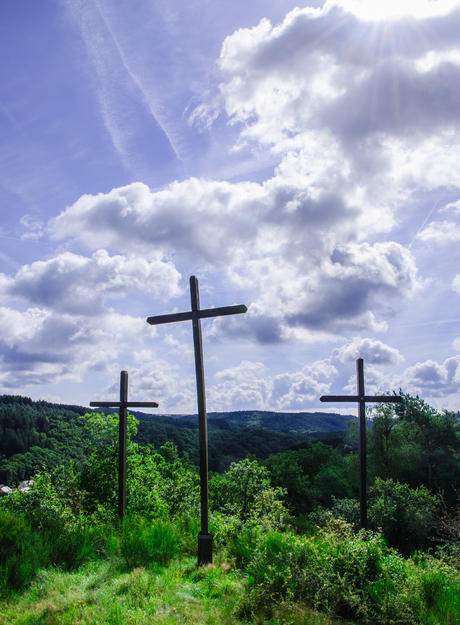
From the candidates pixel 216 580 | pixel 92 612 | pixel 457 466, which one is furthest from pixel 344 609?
pixel 457 466

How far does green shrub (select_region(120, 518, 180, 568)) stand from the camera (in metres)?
6.67

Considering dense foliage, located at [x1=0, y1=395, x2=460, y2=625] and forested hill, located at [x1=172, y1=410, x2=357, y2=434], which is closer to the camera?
dense foliage, located at [x1=0, y1=395, x2=460, y2=625]

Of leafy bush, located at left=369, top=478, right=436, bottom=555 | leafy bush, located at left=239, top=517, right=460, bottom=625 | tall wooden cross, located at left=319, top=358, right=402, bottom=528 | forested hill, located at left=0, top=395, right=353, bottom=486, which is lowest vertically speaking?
forested hill, located at left=0, top=395, right=353, bottom=486

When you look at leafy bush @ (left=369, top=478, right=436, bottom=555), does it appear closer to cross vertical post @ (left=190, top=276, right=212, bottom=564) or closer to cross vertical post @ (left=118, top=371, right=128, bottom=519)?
cross vertical post @ (left=118, top=371, right=128, bottom=519)

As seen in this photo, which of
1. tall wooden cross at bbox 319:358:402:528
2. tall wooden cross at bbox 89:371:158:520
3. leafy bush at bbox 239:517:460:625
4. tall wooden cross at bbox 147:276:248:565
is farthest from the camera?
tall wooden cross at bbox 89:371:158:520

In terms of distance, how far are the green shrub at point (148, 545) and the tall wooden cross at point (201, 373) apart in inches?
21.7

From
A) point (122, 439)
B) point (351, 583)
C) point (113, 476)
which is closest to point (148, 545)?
point (351, 583)

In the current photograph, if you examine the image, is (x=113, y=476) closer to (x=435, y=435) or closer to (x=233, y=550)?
(x=233, y=550)

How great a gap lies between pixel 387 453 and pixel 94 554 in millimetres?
30893

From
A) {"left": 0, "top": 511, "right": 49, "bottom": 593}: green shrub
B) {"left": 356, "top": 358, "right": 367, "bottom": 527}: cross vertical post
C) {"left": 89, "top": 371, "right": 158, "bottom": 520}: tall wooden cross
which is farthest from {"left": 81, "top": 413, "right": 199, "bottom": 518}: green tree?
{"left": 0, "top": 511, "right": 49, "bottom": 593}: green shrub

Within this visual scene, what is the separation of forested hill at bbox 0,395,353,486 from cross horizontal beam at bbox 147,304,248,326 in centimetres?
3787

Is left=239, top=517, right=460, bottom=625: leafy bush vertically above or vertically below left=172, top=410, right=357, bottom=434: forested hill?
above

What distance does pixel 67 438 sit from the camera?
71.4 metres

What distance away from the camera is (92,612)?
15.0 feet
